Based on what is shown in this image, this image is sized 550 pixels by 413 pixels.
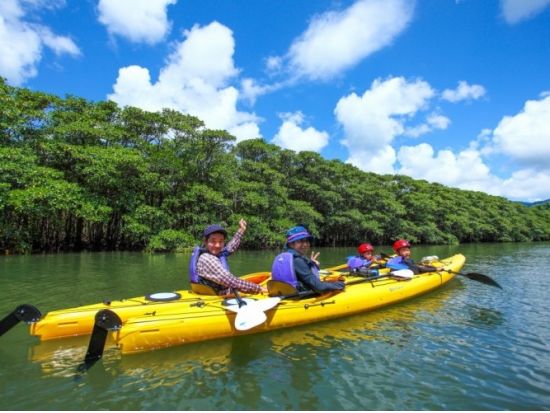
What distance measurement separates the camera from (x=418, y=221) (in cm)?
4059

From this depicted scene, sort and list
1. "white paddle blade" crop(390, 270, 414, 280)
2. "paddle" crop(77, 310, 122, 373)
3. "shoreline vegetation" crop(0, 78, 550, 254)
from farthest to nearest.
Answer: "shoreline vegetation" crop(0, 78, 550, 254)
"white paddle blade" crop(390, 270, 414, 280)
"paddle" crop(77, 310, 122, 373)

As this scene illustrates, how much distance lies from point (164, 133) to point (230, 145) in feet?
13.6

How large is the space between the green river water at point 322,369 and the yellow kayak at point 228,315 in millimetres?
140

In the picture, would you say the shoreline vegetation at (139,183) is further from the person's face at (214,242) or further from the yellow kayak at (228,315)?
the yellow kayak at (228,315)

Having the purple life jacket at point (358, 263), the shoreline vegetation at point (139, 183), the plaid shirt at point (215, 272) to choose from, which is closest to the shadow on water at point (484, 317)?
the purple life jacket at point (358, 263)

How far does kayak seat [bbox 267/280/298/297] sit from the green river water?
2.06 ft

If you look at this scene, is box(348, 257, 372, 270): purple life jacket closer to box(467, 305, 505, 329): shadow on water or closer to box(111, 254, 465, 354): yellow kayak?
box(111, 254, 465, 354): yellow kayak

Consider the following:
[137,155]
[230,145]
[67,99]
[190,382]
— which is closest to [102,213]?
[137,155]

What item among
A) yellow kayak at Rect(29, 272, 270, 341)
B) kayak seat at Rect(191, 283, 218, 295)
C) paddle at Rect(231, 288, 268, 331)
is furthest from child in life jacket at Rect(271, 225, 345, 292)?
yellow kayak at Rect(29, 272, 270, 341)

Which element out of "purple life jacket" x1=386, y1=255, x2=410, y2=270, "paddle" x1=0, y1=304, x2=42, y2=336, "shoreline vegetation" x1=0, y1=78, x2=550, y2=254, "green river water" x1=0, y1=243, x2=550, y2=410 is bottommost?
"green river water" x1=0, y1=243, x2=550, y2=410

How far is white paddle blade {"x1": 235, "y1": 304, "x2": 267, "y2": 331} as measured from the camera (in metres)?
5.25

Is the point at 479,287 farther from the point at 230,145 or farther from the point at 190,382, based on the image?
the point at 230,145

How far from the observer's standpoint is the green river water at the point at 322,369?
12.3 feet

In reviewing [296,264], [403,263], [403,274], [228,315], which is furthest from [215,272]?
[403,263]
